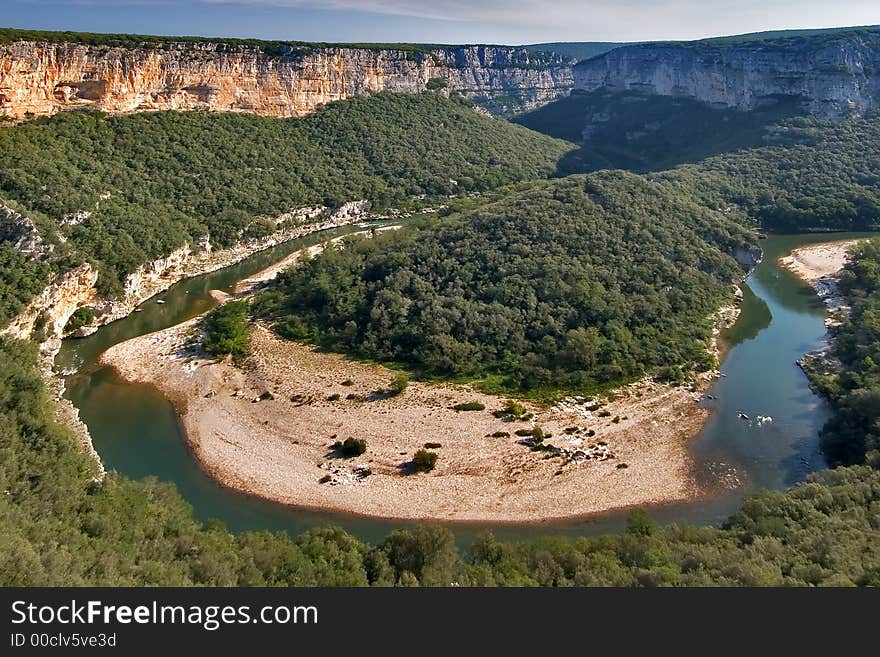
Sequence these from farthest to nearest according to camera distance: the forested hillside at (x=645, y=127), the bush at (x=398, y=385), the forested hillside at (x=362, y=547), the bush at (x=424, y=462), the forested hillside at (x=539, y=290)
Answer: the forested hillside at (x=645, y=127), the forested hillside at (x=539, y=290), the bush at (x=398, y=385), the bush at (x=424, y=462), the forested hillside at (x=362, y=547)

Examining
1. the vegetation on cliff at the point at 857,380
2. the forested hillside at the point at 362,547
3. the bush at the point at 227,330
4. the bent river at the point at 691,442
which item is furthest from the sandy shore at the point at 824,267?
the bush at the point at 227,330

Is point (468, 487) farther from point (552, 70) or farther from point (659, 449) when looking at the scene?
point (552, 70)

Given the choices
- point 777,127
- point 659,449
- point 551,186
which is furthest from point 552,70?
point 659,449

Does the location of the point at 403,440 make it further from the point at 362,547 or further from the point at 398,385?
the point at 362,547

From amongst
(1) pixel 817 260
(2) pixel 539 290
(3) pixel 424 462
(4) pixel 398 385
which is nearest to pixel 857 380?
(2) pixel 539 290

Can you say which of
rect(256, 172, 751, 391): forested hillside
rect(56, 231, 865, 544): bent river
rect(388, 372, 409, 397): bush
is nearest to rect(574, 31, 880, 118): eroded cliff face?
rect(256, 172, 751, 391): forested hillside

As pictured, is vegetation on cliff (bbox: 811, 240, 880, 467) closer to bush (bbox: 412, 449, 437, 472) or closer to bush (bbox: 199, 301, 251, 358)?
bush (bbox: 412, 449, 437, 472)

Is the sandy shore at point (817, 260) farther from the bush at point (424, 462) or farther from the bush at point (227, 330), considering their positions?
the bush at point (227, 330)
